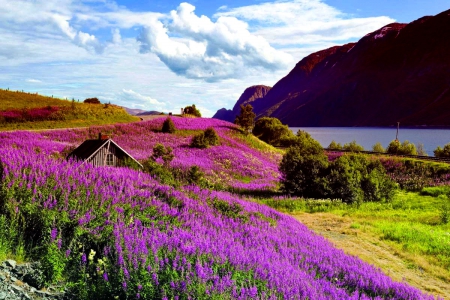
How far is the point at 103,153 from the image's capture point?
58.4 ft

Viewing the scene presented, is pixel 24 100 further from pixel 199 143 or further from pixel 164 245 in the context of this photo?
pixel 164 245

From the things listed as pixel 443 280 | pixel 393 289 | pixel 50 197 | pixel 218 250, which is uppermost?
pixel 50 197

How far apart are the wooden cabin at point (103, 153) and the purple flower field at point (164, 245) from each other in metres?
4.84

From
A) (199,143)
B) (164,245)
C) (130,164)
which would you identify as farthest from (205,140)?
(164,245)

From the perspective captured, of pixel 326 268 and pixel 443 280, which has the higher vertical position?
pixel 326 268

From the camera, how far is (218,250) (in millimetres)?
7152

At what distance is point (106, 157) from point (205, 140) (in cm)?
2217

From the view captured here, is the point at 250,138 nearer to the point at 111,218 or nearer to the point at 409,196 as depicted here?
the point at 409,196

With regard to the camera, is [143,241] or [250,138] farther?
[250,138]

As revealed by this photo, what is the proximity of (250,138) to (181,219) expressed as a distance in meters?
45.0

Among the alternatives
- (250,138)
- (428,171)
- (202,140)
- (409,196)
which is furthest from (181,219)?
(250,138)

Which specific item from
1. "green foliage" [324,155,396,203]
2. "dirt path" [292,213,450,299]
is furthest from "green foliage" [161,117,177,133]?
"dirt path" [292,213,450,299]

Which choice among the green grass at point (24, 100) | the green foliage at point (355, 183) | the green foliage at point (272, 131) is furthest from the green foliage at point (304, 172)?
the green foliage at point (272, 131)

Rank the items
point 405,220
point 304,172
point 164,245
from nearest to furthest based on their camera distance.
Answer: point 164,245 < point 405,220 < point 304,172
